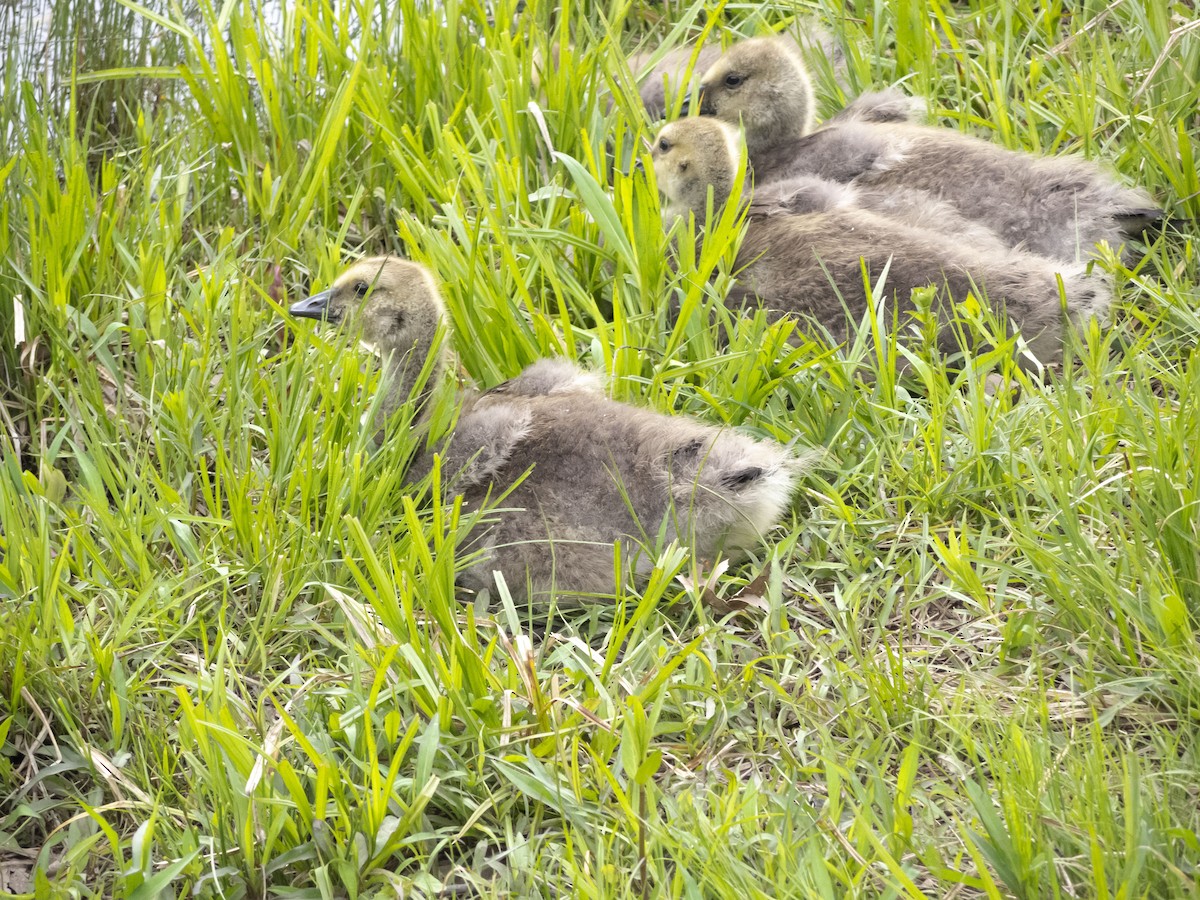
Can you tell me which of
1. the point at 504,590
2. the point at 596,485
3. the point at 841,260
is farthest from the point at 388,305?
the point at 841,260

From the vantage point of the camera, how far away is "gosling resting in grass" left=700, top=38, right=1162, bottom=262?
3812 mm

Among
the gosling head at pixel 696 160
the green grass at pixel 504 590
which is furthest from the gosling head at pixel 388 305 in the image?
the gosling head at pixel 696 160

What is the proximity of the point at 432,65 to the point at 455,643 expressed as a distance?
2.73 meters

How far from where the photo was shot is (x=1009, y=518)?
10.2 ft

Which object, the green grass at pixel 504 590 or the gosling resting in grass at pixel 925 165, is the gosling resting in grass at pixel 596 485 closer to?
the green grass at pixel 504 590

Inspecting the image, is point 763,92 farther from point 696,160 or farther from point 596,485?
point 596,485

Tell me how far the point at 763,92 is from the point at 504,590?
231 centimetres

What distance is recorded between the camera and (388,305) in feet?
11.8

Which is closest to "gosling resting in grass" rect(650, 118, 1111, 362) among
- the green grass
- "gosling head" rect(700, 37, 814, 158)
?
the green grass

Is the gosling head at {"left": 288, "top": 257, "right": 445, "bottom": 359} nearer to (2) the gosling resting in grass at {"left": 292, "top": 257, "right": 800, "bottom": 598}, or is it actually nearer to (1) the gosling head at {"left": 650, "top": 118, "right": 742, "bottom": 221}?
(2) the gosling resting in grass at {"left": 292, "top": 257, "right": 800, "bottom": 598}

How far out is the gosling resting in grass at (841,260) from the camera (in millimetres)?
3518

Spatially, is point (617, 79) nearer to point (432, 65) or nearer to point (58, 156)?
point (432, 65)

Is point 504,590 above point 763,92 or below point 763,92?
below

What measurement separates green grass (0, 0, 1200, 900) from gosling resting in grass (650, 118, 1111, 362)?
134 millimetres
